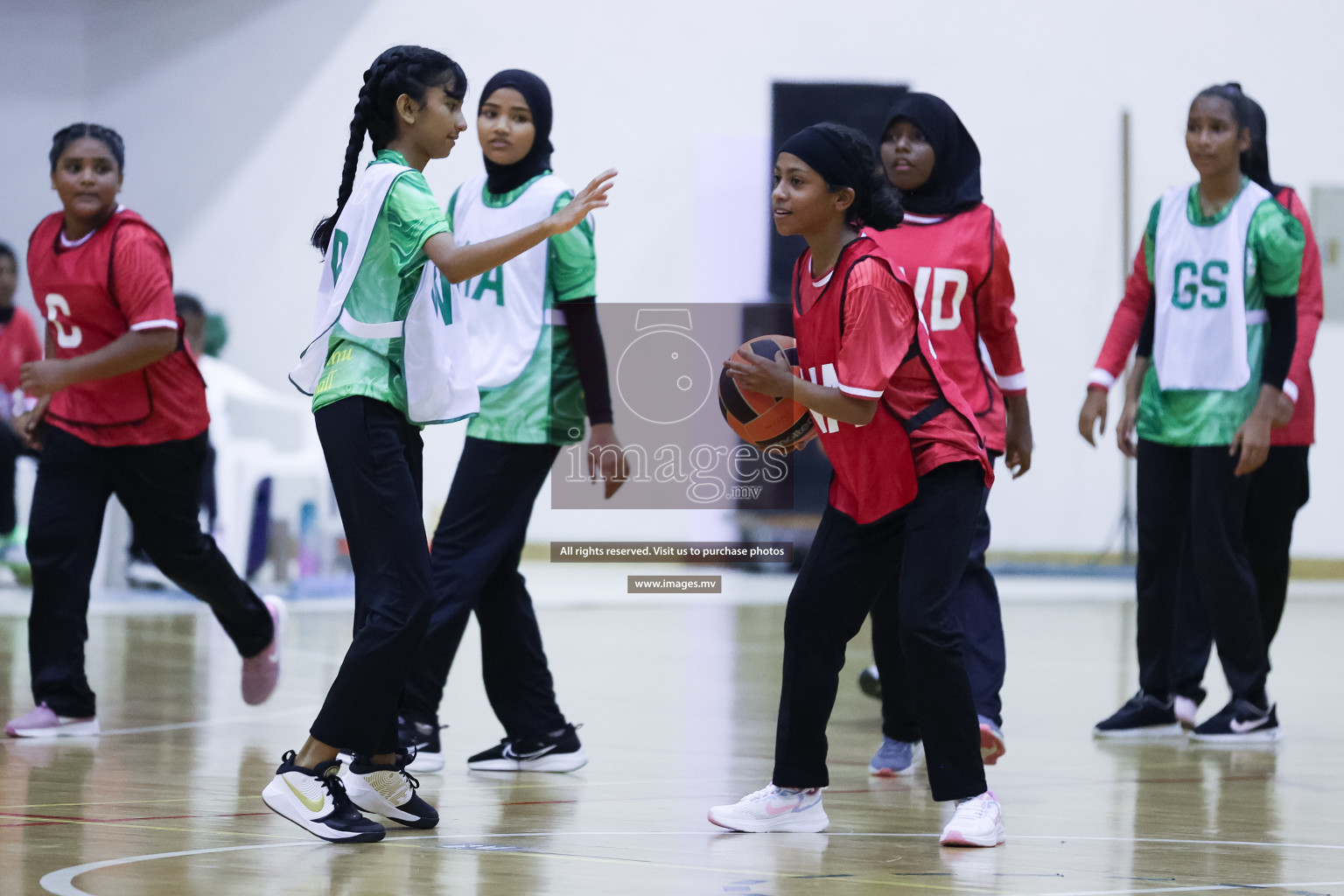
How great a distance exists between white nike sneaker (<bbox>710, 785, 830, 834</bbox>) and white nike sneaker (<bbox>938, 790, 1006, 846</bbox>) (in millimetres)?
276

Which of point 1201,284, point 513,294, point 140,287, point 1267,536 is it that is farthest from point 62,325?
point 1267,536

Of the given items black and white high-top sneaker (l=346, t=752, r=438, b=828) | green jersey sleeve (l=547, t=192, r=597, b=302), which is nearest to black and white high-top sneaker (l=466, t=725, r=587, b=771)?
black and white high-top sneaker (l=346, t=752, r=438, b=828)

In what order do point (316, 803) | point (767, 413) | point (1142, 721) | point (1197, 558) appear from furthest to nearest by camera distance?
point (1142, 721) < point (1197, 558) < point (767, 413) < point (316, 803)

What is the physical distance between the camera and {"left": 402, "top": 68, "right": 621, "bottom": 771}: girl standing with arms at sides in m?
4.24


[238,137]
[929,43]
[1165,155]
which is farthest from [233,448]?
[1165,155]

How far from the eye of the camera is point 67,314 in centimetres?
473

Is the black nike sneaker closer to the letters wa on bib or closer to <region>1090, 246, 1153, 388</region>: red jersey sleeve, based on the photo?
the letters wa on bib

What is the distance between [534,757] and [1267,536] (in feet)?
8.55

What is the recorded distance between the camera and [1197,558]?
5.07 meters

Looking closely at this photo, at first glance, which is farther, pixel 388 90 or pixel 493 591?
pixel 493 591

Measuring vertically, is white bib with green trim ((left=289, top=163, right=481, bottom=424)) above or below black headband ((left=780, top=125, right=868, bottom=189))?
below

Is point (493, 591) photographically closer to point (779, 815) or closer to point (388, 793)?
point (388, 793)

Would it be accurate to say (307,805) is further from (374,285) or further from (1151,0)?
(1151,0)

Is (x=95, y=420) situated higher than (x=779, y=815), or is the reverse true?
(x=95, y=420)
